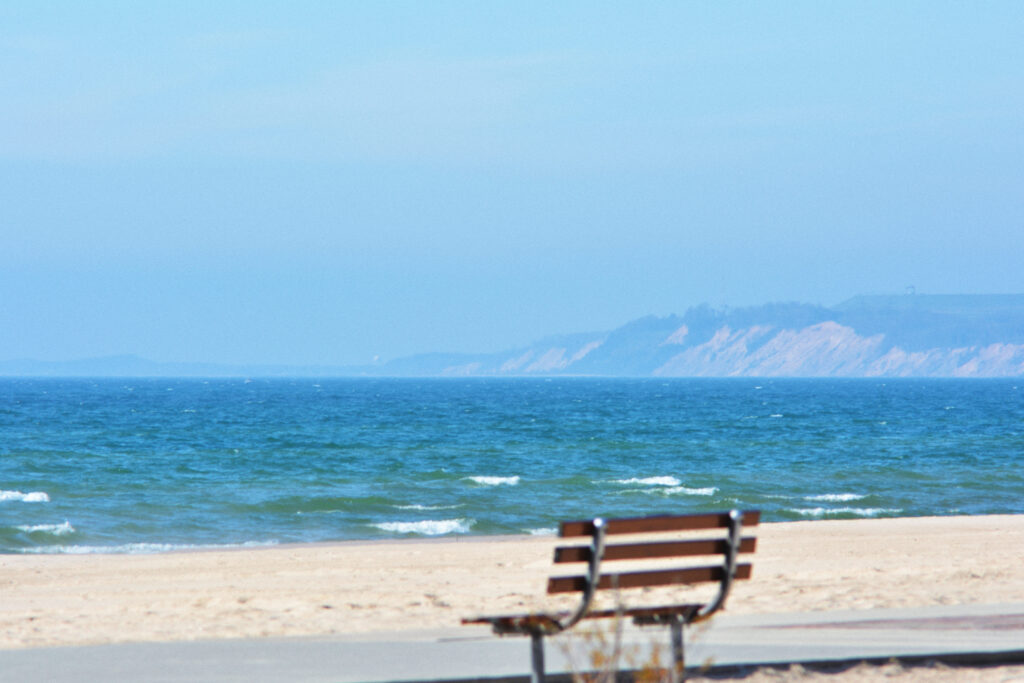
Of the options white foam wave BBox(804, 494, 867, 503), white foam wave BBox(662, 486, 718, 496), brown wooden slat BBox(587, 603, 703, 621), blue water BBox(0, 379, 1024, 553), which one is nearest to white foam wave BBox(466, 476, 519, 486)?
blue water BBox(0, 379, 1024, 553)

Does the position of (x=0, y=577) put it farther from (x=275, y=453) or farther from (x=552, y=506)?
(x=275, y=453)

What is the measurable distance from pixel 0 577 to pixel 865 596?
10.2 meters

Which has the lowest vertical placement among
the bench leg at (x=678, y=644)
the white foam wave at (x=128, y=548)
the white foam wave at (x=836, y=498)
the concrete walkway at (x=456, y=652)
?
the white foam wave at (x=836, y=498)

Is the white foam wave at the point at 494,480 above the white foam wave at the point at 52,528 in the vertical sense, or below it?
below

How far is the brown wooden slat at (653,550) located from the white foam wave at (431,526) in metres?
15.5

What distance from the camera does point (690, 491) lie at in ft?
96.9

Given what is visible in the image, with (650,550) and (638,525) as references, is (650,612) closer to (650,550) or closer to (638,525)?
(650,550)

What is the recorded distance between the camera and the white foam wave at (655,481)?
31984 mm

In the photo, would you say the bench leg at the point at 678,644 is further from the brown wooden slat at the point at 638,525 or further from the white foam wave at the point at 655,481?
the white foam wave at the point at 655,481

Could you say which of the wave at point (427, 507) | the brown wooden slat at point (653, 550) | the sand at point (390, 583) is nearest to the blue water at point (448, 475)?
the wave at point (427, 507)

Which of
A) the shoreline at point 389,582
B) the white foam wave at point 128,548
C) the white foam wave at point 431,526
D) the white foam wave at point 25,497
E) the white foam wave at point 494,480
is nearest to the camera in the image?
the shoreline at point 389,582

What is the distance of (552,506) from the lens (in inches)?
1041

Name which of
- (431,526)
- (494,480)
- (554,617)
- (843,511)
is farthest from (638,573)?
(494,480)

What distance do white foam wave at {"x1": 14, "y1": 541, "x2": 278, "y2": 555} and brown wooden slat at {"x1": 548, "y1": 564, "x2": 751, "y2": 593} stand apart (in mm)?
14138
